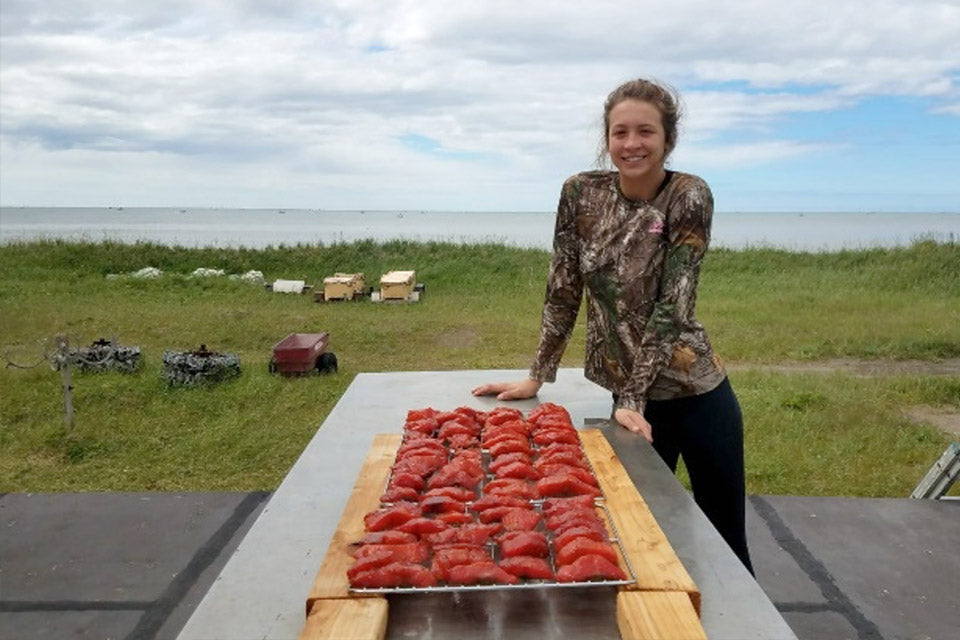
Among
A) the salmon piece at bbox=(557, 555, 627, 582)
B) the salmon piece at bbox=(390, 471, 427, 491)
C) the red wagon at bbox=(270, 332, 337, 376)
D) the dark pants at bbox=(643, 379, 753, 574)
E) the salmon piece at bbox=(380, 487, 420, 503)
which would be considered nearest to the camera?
the salmon piece at bbox=(557, 555, 627, 582)

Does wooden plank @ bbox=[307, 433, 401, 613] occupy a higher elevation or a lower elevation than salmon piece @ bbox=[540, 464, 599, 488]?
lower

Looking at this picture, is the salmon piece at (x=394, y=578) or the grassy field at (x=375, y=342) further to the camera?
the grassy field at (x=375, y=342)

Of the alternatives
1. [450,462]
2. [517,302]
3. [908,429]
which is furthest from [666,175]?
[517,302]

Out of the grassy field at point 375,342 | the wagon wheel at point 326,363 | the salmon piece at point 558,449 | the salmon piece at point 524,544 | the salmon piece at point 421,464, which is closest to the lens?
the salmon piece at point 524,544

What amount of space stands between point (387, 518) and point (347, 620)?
490 mm

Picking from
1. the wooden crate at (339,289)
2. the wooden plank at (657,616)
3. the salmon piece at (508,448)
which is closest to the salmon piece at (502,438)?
the salmon piece at (508,448)

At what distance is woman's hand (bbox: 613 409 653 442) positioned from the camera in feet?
10.1

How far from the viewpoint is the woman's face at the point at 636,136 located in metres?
2.98

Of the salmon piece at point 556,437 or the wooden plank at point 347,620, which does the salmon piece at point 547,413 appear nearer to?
the salmon piece at point 556,437

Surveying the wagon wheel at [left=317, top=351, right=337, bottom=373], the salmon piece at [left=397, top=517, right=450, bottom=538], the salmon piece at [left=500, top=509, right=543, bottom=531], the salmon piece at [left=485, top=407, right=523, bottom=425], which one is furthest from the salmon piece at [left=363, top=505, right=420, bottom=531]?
the wagon wheel at [left=317, top=351, right=337, bottom=373]

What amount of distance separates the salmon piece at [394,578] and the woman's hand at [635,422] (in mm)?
1390

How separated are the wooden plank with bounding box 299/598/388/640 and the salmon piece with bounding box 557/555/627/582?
0.42 m

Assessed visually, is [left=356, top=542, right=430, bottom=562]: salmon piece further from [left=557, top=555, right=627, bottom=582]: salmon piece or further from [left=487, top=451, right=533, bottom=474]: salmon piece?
[left=487, top=451, right=533, bottom=474]: salmon piece

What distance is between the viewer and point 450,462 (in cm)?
271
